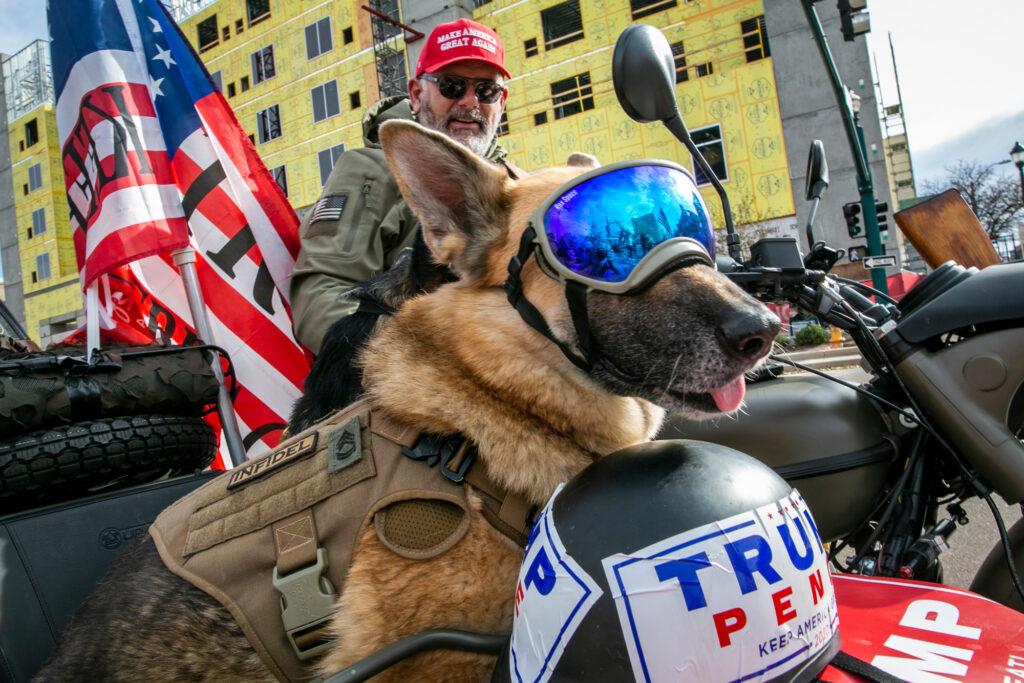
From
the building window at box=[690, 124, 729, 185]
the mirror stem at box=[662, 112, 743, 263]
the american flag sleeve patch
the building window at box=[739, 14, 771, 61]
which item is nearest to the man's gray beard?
the american flag sleeve patch

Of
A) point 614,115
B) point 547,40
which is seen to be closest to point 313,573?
point 614,115

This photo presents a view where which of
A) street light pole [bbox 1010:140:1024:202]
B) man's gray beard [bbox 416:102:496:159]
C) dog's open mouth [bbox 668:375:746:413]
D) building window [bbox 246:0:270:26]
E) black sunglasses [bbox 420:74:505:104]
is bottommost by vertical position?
dog's open mouth [bbox 668:375:746:413]

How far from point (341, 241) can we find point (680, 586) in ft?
8.29

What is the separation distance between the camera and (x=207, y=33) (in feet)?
103

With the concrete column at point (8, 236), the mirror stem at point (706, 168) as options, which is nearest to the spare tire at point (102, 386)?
the mirror stem at point (706, 168)

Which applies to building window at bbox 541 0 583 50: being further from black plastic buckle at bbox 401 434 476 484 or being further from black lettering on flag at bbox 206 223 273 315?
black plastic buckle at bbox 401 434 476 484

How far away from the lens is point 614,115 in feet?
75.1

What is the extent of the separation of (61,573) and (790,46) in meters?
24.3

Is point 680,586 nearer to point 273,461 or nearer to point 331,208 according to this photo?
point 273,461

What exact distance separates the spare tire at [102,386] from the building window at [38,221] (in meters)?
36.0

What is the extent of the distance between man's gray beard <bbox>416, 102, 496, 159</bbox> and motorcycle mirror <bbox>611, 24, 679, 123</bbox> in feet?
5.37

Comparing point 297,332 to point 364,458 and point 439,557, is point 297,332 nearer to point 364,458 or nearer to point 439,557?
point 364,458

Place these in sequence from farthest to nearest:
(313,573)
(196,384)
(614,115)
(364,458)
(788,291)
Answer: (614,115)
(196,384)
(788,291)
(364,458)
(313,573)

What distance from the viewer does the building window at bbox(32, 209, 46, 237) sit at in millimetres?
30688
